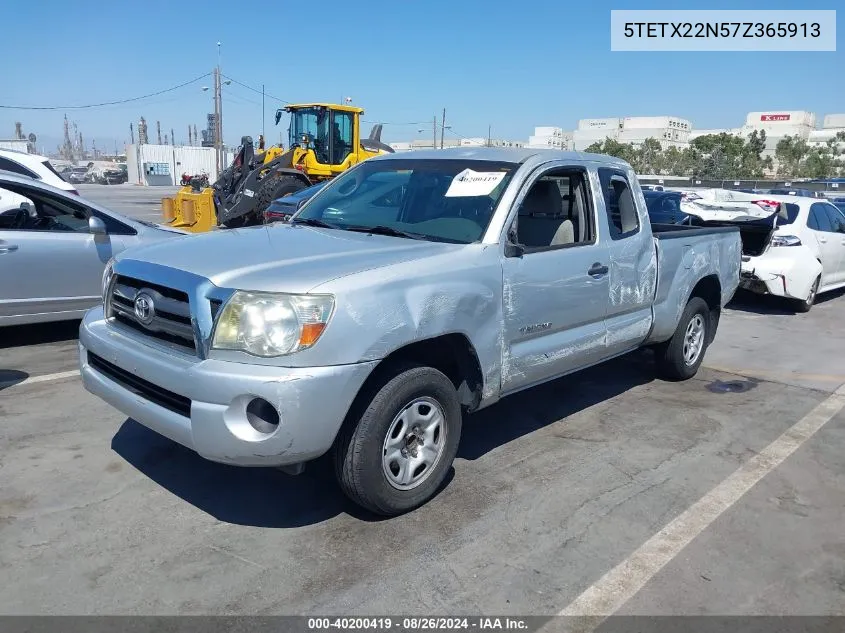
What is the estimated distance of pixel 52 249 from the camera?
264 inches

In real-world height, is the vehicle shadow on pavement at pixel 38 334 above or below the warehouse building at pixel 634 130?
below

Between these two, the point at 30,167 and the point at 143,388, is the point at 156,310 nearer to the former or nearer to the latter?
the point at 143,388

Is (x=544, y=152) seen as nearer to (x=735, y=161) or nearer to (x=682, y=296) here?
(x=682, y=296)

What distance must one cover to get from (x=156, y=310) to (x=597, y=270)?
2.77 metres

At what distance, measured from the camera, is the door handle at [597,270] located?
4645mm

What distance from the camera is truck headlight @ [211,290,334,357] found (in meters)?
3.14

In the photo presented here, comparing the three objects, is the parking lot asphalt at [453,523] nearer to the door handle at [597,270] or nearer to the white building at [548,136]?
the door handle at [597,270]

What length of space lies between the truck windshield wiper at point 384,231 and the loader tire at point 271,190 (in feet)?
40.0

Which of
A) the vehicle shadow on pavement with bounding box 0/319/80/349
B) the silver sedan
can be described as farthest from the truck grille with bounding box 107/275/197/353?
the vehicle shadow on pavement with bounding box 0/319/80/349

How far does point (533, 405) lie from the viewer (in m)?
5.58

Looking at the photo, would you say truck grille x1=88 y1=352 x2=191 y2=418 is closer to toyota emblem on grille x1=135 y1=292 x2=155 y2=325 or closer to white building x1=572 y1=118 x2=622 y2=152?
toyota emblem on grille x1=135 y1=292 x2=155 y2=325

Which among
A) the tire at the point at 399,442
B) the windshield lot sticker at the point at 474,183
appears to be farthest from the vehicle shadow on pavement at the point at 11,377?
the windshield lot sticker at the point at 474,183

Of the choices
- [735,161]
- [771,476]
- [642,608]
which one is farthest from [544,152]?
[735,161]

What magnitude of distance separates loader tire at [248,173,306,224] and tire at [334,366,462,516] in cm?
1316
